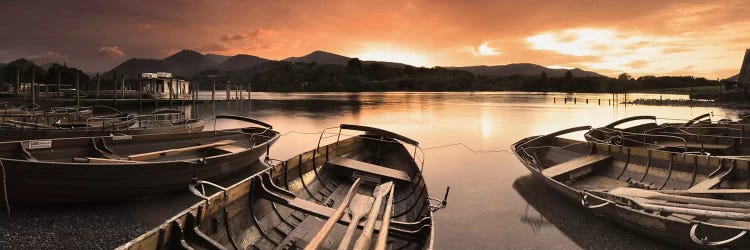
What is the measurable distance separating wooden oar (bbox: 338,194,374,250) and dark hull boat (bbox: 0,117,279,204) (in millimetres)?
5551

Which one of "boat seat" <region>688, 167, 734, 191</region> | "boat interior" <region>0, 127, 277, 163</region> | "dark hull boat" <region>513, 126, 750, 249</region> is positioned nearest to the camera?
"dark hull boat" <region>513, 126, 750, 249</region>

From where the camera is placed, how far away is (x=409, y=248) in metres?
6.60

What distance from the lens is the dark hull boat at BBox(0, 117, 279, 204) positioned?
9336 millimetres

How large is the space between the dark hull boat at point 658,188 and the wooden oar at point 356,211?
514 cm

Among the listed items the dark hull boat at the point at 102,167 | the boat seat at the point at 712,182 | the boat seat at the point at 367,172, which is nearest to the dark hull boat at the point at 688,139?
the boat seat at the point at 712,182

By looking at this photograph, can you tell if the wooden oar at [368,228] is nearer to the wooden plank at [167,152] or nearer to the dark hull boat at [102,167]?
the dark hull boat at [102,167]

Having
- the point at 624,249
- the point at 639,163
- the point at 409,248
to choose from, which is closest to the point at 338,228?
A: the point at 409,248

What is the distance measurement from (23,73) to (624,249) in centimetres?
12084

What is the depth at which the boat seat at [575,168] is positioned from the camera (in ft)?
39.7

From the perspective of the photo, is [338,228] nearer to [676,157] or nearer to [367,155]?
[367,155]

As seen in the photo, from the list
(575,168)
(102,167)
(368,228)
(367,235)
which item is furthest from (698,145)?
(102,167)

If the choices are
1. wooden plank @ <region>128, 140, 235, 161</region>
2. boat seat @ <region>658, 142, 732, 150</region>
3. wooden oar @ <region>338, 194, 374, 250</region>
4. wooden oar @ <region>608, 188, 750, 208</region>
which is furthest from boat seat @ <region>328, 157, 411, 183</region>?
boat seat @ <region>658, 142, 732, 150</region>

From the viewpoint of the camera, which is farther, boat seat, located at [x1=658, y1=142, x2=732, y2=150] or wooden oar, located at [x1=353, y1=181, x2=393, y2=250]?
boat seat, located at [x1=658, y1=142, x2=732, y2=150]

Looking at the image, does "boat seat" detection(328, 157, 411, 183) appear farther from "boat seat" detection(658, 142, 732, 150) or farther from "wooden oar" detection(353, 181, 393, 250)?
"boat seat" detection(658, 142, 732, 150)
